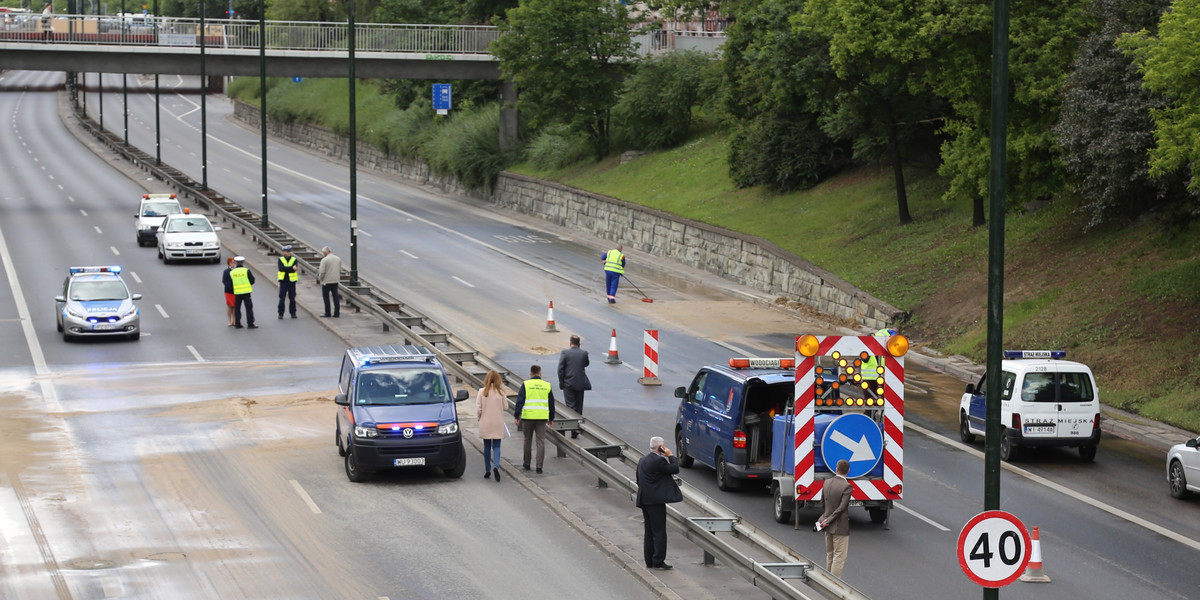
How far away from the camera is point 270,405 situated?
24.9m

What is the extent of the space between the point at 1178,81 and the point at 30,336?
2489 cm

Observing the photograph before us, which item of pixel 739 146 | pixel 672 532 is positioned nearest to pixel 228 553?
pixel 672 532

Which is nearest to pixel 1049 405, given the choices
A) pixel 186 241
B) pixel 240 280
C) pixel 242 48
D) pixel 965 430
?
pixel 965 430

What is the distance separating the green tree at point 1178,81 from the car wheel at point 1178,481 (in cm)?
637

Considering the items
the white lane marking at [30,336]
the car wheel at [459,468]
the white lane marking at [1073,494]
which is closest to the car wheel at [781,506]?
the car wheel at [459,468]

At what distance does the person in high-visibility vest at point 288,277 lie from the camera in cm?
3359

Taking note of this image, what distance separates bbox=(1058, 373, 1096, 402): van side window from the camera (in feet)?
73.3

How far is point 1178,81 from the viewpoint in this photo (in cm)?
2442

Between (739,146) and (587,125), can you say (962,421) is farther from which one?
(587,125)

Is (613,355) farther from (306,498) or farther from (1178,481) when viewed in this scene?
(1178,481)

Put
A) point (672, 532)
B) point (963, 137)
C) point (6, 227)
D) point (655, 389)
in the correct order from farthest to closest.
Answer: point (6, 227) → point (963, 137) → point (655, 389) → point (672, 532)

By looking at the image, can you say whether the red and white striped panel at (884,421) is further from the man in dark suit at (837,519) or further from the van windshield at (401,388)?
the van windshield at (401,388)

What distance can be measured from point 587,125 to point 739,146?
552 inches

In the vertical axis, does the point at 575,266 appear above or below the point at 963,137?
below
